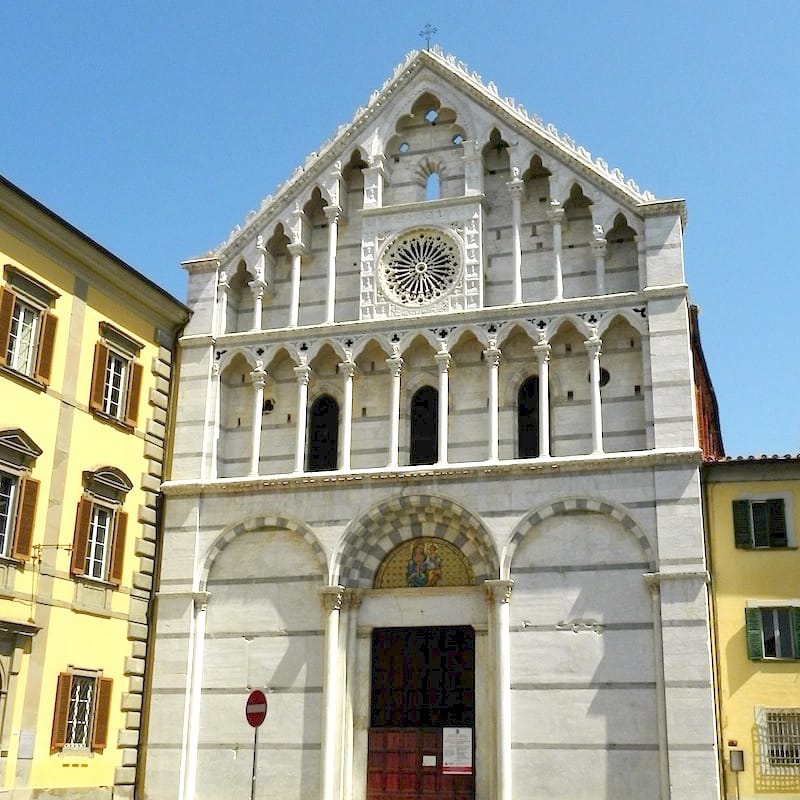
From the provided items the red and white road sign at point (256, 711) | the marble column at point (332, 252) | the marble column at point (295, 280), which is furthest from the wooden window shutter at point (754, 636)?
the marble column at point (295, 280)

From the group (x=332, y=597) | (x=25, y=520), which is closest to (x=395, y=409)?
(x=332, y=597)

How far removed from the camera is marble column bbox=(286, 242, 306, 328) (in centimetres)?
2478

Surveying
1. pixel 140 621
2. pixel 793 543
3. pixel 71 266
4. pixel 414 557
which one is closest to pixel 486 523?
pixel 414 557

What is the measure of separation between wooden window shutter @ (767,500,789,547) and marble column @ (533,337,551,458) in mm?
4217

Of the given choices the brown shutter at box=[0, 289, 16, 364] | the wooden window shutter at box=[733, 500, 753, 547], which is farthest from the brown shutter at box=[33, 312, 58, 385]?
the wooden window shutter at box=[733, 500, 753, 547]

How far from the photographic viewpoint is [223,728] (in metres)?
22.3

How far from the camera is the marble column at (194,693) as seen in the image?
22062 mm

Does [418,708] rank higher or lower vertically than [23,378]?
lower

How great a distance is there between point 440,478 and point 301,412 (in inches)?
134

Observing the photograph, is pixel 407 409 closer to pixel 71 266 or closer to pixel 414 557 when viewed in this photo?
pixel 414 557

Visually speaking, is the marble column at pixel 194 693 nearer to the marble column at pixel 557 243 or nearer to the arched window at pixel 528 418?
the arched window at pixel 528 418

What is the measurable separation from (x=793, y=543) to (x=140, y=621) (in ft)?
41.3

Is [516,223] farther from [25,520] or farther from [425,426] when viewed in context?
[25,520]

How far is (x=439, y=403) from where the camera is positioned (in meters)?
23.3
